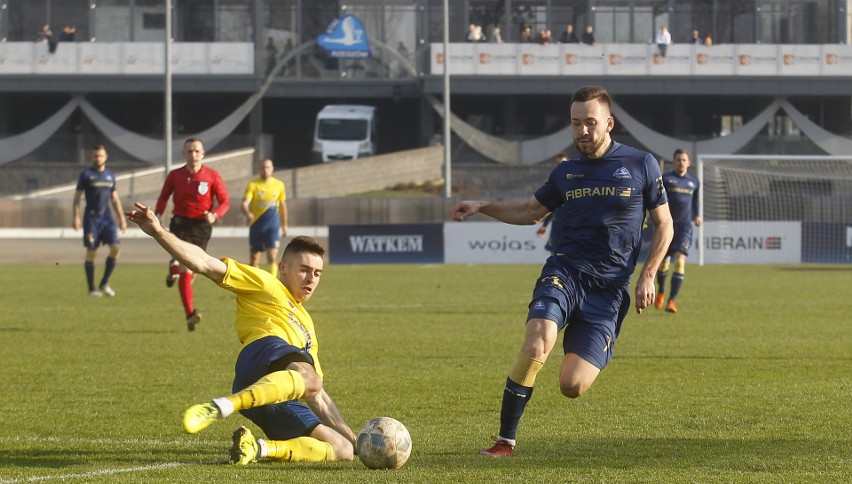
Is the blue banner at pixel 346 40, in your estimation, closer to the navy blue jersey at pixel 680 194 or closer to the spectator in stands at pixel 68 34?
the spectator in stands at pixel 68 34

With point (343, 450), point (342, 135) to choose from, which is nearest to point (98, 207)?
point (343, 450)

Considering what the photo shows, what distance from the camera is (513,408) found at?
6.70m

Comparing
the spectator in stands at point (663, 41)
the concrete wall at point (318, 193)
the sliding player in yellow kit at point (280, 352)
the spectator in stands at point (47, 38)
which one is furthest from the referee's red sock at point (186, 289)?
the spectator in stands at point (47, 38)

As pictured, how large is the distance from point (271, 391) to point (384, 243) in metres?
23.6

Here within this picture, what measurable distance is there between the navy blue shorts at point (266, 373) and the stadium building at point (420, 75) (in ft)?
133

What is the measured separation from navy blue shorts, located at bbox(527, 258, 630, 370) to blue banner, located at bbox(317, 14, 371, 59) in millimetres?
42235

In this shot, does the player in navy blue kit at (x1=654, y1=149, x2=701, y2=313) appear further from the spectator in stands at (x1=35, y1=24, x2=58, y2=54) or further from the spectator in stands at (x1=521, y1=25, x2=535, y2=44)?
the spectator in stands at (x1=35, y1=24, x2=58, y2=54)

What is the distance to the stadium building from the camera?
48.7 meters

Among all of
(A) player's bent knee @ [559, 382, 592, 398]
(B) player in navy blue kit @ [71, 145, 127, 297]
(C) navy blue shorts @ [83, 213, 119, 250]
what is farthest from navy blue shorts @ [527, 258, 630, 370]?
(C) navy blue shorts @ [83, 213, 119, 250]

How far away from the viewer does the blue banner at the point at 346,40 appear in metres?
48.3

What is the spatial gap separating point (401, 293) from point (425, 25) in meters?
31.7

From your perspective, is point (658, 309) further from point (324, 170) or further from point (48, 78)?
point (48, 78)

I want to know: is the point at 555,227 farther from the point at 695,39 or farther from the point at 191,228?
the point at 695,39

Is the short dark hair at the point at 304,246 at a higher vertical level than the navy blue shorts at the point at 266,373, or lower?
higher
